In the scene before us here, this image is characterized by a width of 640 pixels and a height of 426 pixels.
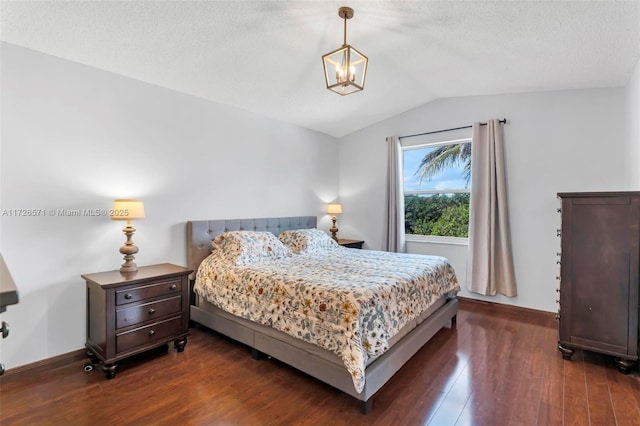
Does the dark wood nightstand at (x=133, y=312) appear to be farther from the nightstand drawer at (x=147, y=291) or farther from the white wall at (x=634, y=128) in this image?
the white wall at (x=634, y=128)

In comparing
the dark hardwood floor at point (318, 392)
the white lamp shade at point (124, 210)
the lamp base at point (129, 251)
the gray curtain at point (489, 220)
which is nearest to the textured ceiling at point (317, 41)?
the gray curtain at point (489, 220)

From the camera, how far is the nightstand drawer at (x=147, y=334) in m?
2.46

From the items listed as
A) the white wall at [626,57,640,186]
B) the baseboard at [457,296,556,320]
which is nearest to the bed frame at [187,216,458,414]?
the baseboard at [457,296,556,320]

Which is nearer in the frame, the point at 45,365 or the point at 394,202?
the point at 45,365

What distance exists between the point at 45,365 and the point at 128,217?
1304 mm

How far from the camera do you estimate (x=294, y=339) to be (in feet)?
7.67

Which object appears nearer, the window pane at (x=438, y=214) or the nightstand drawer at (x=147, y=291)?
the nightstand drawer at (x=147, y=291)

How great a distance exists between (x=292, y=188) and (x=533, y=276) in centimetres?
333

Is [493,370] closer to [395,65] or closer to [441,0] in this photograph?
[441,0]

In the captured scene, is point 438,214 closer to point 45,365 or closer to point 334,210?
point 334,210

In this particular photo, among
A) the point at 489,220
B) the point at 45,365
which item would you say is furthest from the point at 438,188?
the point at 45,365

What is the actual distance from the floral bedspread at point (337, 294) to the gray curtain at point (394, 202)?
1255 mm

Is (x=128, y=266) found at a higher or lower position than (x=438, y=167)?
lower

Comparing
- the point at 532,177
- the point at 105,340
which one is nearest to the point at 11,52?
the point at 105,340
